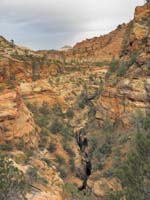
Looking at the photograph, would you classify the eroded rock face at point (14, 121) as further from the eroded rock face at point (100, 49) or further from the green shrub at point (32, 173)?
the eroded rock face at point (100, 49)

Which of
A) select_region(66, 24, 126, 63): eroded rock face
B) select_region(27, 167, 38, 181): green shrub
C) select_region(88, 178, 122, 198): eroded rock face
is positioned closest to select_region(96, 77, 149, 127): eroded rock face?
select_region(88, 178, 122, 198): eroded rock face

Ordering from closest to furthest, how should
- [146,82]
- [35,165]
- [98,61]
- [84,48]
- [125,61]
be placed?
[35,165] < [146,82] < [125,61] < [98,61] < [84,48]

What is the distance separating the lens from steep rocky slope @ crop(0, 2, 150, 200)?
70.7 feet

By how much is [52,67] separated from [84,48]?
22.7 m

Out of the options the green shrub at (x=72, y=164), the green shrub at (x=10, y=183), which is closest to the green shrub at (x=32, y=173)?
the green shrub at (x=10, y=183)

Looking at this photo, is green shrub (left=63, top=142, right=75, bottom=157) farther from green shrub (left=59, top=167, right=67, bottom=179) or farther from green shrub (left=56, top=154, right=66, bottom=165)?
green shrub (left=59, top=167, right=67, bottom=179)

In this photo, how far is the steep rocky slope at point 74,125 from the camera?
70.7 ft

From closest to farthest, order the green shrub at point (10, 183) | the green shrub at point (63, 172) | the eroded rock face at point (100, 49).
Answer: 1. the green shrub at point (10, 183)
2. the green shrub at point (63, 172)
3. the eroded rock face at point (100, 49)

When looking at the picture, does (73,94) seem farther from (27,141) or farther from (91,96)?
(27,141)

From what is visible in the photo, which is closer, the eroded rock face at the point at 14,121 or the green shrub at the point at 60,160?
the eroded rock face at the point at 14,121

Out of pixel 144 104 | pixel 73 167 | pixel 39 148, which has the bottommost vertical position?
pixel 73 167

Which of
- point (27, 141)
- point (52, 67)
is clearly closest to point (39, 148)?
point (27, 141)

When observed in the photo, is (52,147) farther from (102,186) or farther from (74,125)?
(102,186)

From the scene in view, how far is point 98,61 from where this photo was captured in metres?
61.1
